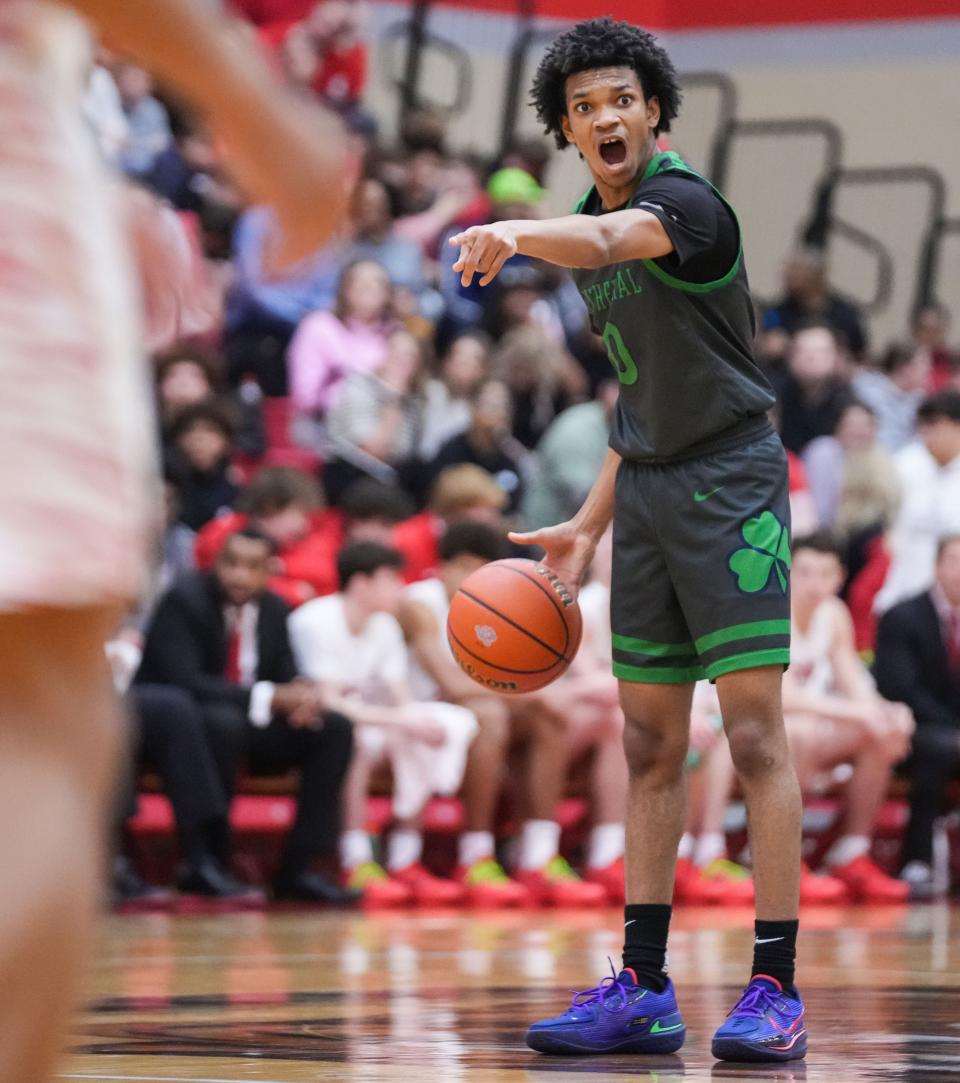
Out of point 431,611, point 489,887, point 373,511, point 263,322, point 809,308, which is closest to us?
point 489,887

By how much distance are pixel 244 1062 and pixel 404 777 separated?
563 centimetres

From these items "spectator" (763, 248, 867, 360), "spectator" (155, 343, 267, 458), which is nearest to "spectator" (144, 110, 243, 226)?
"spectator" (155, 343, 267, 458)

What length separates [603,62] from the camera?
4305 mm

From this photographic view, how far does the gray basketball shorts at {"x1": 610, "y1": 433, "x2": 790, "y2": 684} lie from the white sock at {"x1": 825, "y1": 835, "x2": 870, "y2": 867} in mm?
6016

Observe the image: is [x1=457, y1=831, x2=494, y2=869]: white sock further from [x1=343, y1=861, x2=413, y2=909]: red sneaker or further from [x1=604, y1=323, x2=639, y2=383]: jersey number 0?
[x1=604, y1=323, x2=639, y2=383]: jersey number 0

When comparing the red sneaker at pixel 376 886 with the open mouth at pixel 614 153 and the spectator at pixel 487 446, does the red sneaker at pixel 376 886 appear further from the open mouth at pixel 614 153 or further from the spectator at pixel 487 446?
the open mouth at pixel 614 153

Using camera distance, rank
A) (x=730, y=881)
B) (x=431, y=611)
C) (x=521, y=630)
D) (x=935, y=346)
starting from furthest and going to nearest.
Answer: (x=935, y=346) < (x=431, y=611) < (x=730, y=881) < (x=521, y=630)

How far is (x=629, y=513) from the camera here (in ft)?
14.5

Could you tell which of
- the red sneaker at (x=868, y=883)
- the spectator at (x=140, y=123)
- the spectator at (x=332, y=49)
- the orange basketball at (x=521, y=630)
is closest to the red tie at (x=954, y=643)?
the red sneaker at (x=868, y=883)

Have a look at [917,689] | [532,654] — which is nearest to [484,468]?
[917,689]

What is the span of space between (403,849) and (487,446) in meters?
2.72

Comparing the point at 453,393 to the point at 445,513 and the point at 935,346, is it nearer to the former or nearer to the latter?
the point at 445,513

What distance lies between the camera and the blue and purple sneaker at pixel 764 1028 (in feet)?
13.0

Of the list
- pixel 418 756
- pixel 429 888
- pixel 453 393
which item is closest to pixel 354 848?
pixel 429 888
